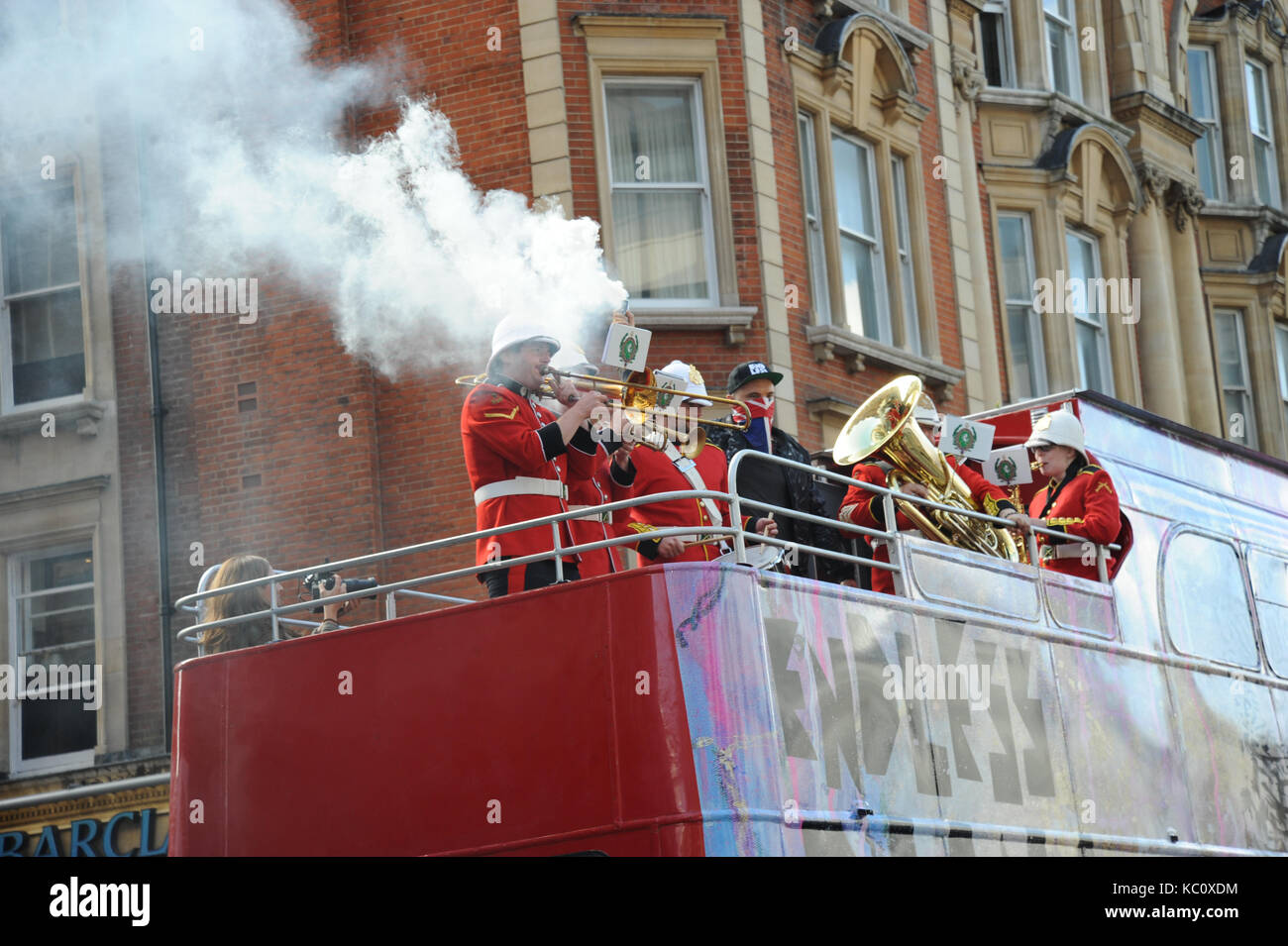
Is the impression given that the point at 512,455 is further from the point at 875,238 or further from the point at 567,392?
the point at 875,238

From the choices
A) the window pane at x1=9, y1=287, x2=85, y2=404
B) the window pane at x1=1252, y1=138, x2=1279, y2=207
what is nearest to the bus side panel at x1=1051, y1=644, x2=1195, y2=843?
the window pane at x1=9, y1=287, x2=85, y2=404

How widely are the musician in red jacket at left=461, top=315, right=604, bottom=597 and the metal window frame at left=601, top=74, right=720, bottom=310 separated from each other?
24.0ft

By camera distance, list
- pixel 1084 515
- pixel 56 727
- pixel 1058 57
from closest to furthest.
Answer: pixel 1084 515 → pixel 56 727 → pixel 1058 57

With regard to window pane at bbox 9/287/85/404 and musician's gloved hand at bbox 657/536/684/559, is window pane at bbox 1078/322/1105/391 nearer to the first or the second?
window pane at bbox 9/287/85/404

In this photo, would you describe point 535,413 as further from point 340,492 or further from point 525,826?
point 340,492

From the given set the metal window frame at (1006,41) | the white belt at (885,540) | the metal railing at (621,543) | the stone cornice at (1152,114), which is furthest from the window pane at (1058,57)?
the metal railing at (621,543)

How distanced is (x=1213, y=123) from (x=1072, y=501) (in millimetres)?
16999

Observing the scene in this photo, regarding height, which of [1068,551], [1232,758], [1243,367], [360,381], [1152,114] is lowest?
[1232,758]

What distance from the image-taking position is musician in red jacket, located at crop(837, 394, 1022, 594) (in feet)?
31.1

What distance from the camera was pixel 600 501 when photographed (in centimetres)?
908

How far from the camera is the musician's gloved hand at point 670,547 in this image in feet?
28.3

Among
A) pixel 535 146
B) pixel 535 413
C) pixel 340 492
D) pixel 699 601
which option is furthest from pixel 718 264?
pixel 699 601

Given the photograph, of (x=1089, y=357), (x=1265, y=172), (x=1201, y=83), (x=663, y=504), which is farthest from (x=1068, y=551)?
(x=1265, y=172)

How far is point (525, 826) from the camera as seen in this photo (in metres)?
7.62
